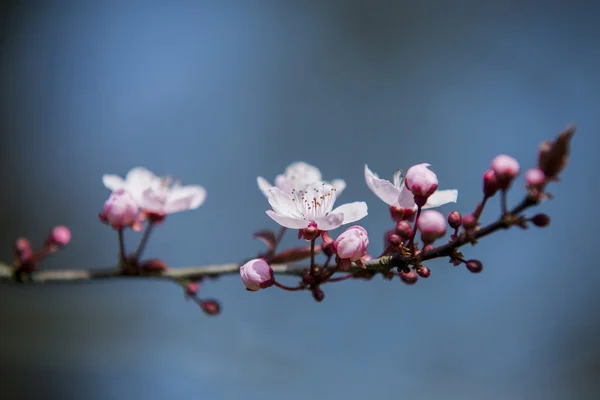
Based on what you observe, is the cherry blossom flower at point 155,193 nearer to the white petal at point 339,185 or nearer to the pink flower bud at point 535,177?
the white petal at point 339,185

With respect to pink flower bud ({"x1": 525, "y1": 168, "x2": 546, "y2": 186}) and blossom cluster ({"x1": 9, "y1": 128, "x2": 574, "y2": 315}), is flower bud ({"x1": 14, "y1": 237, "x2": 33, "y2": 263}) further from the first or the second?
pink flower bud ({"x1": 525, "y1": 168, "x2": 546, "y2": 186})

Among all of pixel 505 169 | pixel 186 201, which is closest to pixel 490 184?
pixel 505 169

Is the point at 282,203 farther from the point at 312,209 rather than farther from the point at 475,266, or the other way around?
the point at 475,266

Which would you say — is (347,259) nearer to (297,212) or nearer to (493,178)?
(297,212)

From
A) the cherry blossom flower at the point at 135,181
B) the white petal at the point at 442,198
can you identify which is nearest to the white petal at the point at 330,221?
the white petal at the point at 442,198

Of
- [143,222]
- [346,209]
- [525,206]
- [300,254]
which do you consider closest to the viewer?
[525,206]

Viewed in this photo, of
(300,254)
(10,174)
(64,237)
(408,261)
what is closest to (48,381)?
(10,174)
